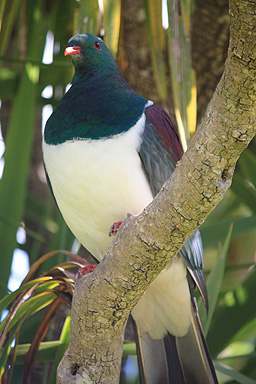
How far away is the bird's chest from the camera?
77.3 inches

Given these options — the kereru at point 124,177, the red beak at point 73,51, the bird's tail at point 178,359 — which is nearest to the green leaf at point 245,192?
the kereru at point 124,177

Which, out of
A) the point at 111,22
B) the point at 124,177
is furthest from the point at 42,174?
the point at 124,177

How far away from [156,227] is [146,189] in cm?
53

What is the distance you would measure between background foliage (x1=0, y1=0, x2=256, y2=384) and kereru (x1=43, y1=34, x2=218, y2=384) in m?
0.10

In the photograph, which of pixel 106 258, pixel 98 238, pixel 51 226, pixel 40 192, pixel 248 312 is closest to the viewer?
pixel 106 258

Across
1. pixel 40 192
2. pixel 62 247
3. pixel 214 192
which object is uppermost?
pixel 40 192

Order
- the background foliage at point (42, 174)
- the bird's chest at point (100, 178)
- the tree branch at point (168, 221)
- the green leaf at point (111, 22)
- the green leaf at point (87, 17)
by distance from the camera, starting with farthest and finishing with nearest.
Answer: the green leaf at point (87, 17), the green leaf at point (111, 22), the background foliage at point (42, 174), the bird's chest at point (100, 178), the tree branch at point (168, 221)

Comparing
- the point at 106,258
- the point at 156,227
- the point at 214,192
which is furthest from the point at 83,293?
the point at 214,192

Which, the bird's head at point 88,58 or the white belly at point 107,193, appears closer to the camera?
the white belly at point 107,193

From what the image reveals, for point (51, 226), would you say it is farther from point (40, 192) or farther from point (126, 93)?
point (126, 93)

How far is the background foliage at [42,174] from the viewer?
207cm

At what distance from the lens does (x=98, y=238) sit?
7.12ft

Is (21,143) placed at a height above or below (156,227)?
above

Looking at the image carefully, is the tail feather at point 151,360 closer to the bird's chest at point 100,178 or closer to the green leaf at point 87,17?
the bird's chest at point 100,178
